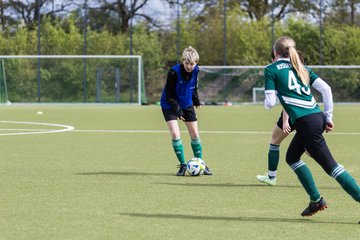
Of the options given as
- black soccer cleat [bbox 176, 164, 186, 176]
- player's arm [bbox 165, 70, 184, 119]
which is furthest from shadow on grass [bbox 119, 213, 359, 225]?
player's arm [bbox 165, 70, 184, 119]

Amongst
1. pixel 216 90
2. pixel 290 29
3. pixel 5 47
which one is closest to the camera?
pixel 216 90

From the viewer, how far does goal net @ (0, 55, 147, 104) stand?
3956 cm

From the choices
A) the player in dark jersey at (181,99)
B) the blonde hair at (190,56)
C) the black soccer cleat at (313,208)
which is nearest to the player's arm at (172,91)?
the player in dark jersey at (181,99)

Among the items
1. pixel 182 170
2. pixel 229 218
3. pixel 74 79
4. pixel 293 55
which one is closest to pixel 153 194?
pixel 229 218

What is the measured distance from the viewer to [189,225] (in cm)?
707

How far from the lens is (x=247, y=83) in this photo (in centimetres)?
4028

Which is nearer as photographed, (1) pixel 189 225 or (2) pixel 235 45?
(1) pixel 189 225

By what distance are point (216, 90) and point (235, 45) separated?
586cm

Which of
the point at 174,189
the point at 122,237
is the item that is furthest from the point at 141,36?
the point at 122,237

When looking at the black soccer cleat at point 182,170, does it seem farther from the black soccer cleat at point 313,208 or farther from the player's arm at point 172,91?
the black soccer cleat at point 313,208

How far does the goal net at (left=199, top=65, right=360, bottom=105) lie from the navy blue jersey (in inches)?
1110

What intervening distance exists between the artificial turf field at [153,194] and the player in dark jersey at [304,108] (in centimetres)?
39

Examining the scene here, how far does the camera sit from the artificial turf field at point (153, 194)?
6.88m

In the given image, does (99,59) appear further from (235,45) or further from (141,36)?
(235,45)
